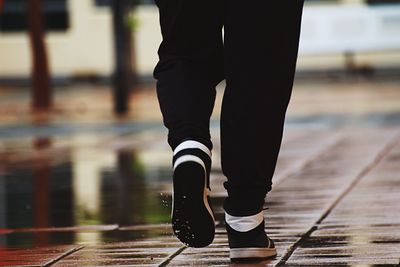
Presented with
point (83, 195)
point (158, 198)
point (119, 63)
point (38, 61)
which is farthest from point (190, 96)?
point (38, 61)

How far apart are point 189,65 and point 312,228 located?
1157 millimetres

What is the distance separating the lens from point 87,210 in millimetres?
5684

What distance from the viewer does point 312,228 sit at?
4605 mm

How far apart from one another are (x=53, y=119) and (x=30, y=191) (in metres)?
7.30

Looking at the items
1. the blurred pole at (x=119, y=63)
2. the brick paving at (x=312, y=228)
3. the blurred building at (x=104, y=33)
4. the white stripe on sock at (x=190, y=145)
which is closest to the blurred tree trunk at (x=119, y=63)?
the blurred pole at (x=119, y=63)

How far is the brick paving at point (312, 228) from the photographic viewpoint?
3881mm

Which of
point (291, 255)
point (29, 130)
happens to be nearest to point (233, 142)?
point (291, 255)

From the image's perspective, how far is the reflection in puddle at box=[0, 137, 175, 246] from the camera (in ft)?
16.0

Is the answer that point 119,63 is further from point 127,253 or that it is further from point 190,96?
point 190,96

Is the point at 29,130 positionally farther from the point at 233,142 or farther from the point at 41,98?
the point at 233,142

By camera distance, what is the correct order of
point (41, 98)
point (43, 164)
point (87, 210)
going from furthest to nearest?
point (41, 98) < point (43, 164) < point (87, 210)

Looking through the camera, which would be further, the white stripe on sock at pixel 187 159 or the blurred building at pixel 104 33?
the blurred building at pixel 104 33

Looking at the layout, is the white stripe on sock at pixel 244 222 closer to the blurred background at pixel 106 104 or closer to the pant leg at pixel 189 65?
the pant leg at pixel 189 65

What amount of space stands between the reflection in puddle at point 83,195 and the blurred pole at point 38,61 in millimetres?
7323
